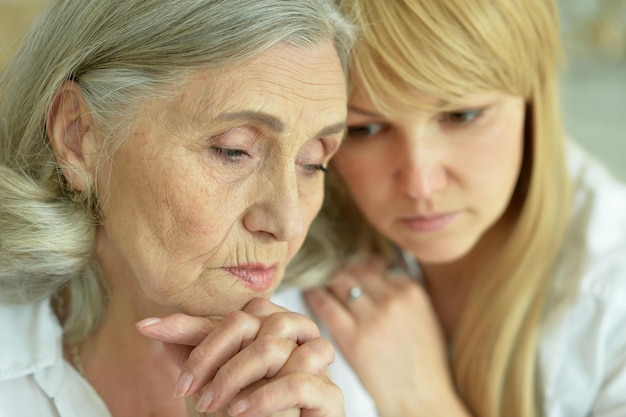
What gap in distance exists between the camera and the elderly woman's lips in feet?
4.00

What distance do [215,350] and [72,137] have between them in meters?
0.40

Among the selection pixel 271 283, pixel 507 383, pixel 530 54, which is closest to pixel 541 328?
pixel 507 383

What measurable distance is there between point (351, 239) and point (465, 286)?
0.96 feet

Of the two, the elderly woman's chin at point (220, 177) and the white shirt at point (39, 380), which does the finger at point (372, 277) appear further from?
the white shirt at point (39, 380)

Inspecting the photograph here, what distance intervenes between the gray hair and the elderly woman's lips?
24 centimetres

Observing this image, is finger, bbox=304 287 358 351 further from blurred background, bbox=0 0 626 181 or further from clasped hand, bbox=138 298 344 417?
blurred background, bbox=0 0 626 181

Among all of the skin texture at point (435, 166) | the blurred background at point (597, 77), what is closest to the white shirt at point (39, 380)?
the skin texture at point (435, 166)

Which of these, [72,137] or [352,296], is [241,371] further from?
[352,296]

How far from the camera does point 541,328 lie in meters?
1.69

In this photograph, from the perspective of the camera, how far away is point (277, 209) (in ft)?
3.84

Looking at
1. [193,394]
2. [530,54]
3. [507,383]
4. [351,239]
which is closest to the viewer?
[193,394]

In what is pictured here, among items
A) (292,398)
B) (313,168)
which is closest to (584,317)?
(313,168)

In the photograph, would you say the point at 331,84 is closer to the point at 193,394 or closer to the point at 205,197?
the point at 205,197

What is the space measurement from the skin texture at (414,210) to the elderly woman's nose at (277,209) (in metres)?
0.32
